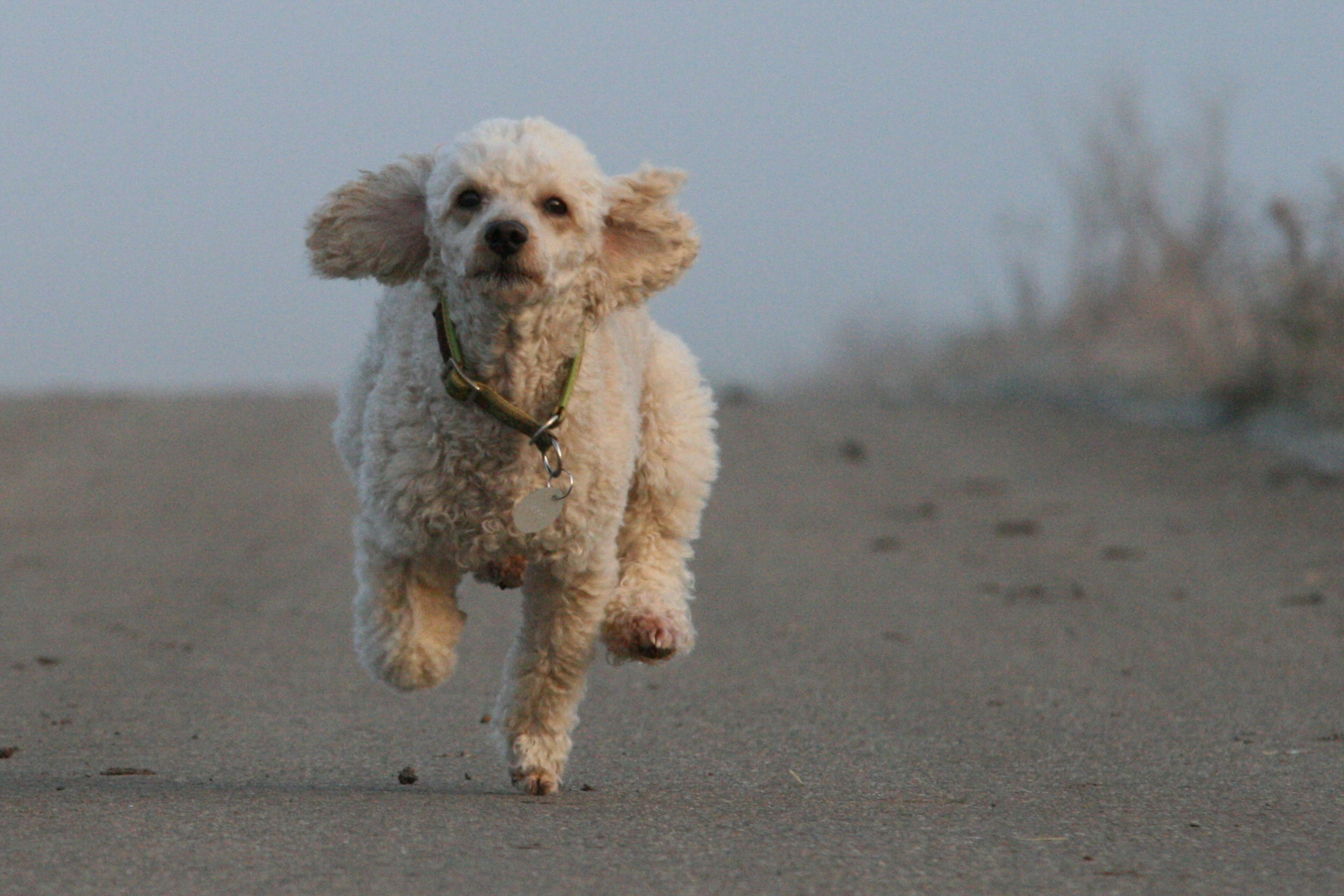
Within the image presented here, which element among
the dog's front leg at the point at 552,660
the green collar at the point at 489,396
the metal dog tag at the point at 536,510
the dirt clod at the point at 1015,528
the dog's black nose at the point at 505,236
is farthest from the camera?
the dirt clod at the point at 1015,528

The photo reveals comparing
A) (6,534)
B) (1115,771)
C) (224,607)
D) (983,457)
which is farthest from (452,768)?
(983,457)

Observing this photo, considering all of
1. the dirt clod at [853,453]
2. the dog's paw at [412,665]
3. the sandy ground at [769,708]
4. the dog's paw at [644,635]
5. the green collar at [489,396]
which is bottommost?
the dirt clod at [853,453]

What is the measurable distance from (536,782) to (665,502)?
1144mm

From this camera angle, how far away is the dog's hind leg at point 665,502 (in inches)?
220

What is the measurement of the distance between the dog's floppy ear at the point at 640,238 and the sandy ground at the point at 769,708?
4.80 feet

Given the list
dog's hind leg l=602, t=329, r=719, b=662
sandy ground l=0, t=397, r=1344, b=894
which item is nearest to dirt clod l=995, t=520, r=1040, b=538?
sandy ground l=0, t=397, r=1344, b=894

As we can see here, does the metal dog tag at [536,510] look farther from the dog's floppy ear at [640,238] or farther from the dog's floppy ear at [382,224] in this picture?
the dog's floppy ear at [382,224]

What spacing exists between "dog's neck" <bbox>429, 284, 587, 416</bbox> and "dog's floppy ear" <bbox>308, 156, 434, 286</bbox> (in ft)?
0.56

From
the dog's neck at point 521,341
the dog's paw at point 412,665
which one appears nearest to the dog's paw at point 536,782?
the dog's paw at point 412,665

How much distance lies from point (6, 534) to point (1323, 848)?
30.9 feet

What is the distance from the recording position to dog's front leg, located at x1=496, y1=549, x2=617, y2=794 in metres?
5.50

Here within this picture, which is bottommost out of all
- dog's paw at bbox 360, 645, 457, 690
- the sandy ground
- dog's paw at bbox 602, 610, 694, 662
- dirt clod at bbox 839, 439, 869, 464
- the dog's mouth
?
dirt clod at bbox 839, 439, 869, 464

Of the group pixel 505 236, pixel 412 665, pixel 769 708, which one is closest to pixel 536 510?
pixel 412 665

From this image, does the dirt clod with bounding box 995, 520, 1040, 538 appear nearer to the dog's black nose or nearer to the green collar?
the green collar
